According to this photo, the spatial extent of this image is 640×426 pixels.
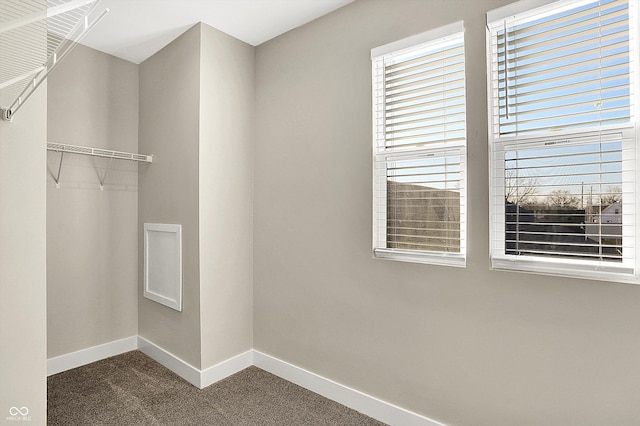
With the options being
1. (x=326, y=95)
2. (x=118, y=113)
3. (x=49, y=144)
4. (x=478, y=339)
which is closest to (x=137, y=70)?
(x=118, y=113)

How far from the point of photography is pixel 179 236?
2568 millimetres

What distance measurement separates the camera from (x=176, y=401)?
7.32ft

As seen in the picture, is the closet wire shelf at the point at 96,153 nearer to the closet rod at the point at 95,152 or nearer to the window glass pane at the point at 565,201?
the closet rod at the point at 95,152

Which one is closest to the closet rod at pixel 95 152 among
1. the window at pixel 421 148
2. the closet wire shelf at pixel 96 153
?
the closet wire shelf at pixel 96 153

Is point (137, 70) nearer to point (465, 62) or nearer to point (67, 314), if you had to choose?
point (67, 314)

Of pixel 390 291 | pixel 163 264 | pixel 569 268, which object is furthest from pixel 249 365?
pixel 569 268

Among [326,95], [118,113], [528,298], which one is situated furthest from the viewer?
[118,113]

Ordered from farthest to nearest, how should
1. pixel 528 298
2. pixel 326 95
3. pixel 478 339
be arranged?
A: pixel 326 95 < pixel 478 339 < pixel 528 298

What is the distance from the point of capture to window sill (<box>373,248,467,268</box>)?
1767mm

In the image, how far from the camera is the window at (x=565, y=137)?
4.51 feet

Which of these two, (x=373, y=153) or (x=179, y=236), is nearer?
(x=373, y=153)

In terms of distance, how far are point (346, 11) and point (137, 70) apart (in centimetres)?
194

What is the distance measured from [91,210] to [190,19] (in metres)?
1.65

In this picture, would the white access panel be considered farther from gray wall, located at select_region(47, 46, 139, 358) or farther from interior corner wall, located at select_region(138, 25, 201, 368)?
gray wall, located at select_region(47, 46, 139, 358)
